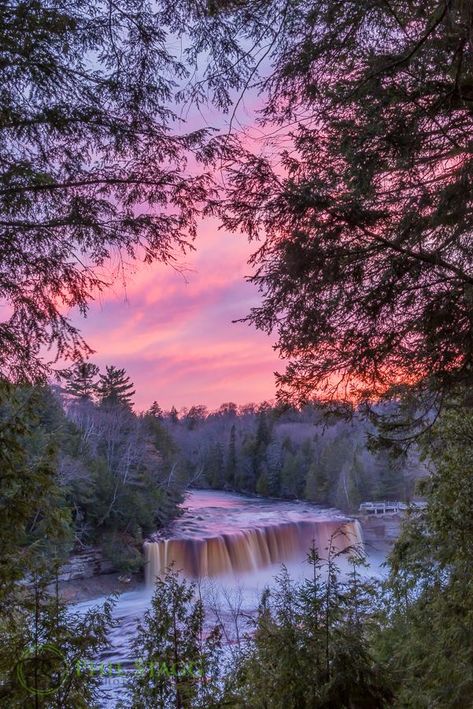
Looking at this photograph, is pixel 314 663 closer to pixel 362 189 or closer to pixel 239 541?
pixel 362 189

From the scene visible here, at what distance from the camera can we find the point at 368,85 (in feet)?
9.32

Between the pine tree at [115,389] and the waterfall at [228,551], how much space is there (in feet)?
23.3

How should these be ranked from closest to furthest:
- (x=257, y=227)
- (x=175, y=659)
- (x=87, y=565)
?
(x=175, y=659)
(x=257, y=227)
(x=87, y=565)

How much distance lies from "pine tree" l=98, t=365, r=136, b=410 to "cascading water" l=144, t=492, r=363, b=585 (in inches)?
219

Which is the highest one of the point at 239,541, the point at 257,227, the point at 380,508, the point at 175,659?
the point at 257,227

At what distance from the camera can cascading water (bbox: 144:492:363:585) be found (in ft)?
53.8

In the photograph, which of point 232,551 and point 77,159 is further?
point 232,551

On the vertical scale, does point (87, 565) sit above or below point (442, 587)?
below

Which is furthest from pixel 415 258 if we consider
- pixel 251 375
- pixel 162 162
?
pixel 251 375

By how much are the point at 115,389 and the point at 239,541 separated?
982 centimetres

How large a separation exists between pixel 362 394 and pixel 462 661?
2086 millimetres

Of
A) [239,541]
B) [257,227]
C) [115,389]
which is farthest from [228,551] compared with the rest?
[257,227]

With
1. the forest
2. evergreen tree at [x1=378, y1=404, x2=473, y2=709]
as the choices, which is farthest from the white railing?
the forest

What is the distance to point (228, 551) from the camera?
665 inches
